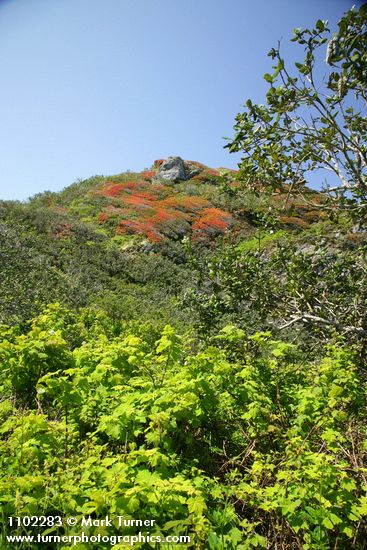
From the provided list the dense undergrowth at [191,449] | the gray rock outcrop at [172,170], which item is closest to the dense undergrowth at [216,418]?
the dense undergrowth at [191,449]

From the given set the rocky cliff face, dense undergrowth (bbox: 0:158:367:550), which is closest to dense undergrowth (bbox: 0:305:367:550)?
dense undergrowth (bbox: 0:158:367:550)

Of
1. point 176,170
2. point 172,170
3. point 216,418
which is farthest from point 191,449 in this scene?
point 172,170

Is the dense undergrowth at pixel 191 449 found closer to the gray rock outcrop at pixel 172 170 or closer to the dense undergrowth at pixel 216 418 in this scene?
the dense undergrowth at pixel 216 418

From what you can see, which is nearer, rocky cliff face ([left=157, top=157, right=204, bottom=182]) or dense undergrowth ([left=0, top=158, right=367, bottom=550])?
dense undergrowth ([left=0, top=158, right=367, bottom=550])

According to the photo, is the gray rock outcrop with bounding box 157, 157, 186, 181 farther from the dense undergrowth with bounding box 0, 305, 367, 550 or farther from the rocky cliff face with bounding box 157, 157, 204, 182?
the dense undergrowth with bounding box 0, 305, 367, 550

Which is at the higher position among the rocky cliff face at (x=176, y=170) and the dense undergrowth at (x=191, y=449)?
the rocky cliff face at (x=176, y=170)

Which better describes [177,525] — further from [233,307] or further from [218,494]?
[233,307]

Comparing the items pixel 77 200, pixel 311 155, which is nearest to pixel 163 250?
pixel 77 200

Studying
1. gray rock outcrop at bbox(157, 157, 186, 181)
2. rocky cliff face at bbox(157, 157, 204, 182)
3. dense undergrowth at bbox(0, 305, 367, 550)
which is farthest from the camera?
rocky cliff face at bbox(157, 157, 204, 182)

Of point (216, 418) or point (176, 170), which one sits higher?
point (176, 170)

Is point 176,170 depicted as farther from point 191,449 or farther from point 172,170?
point 191,449

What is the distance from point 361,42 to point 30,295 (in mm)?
11619

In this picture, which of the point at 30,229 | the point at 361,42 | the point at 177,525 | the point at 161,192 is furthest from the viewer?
the point at 161,192

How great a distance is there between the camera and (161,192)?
3916 centimetres
